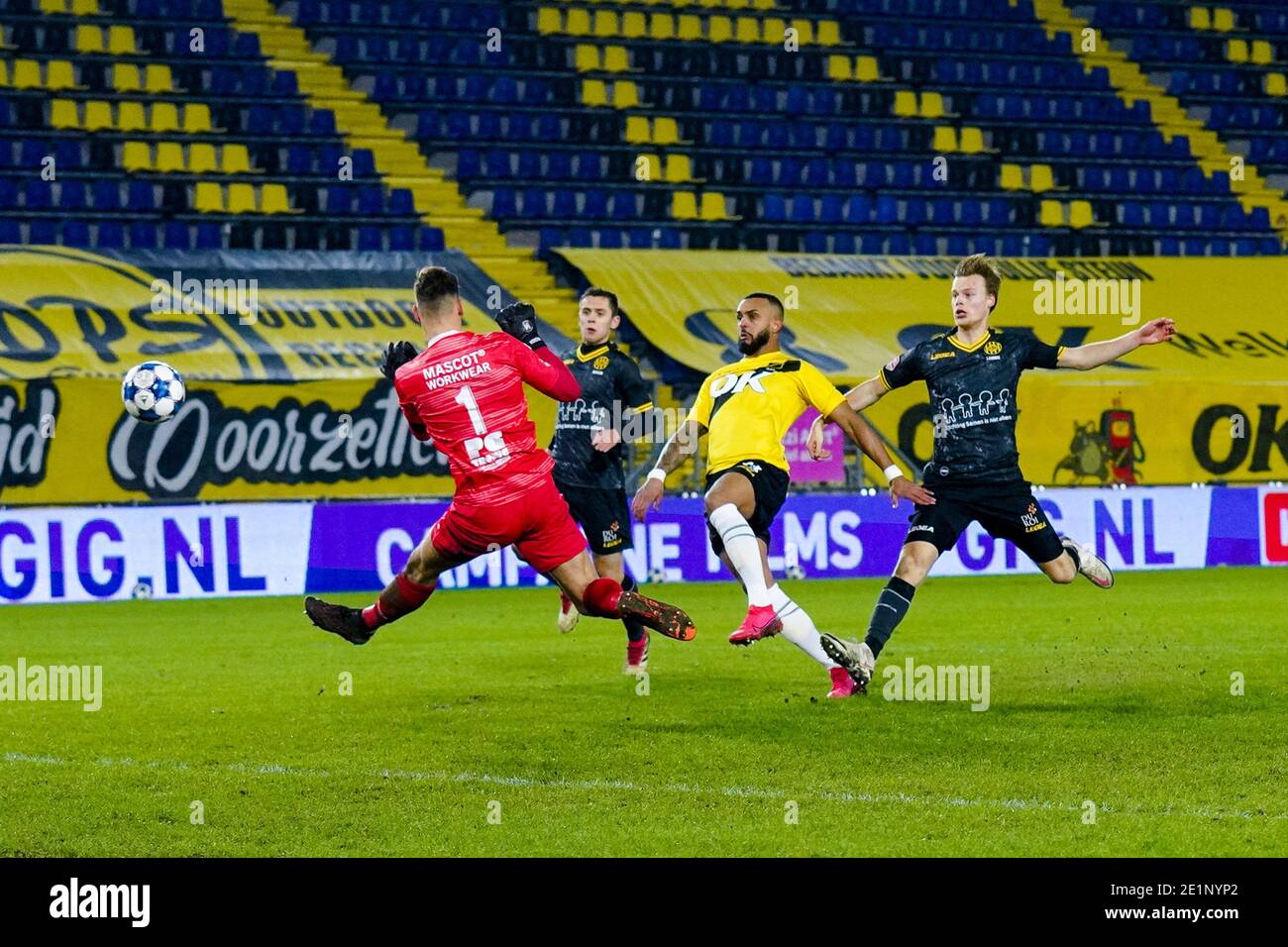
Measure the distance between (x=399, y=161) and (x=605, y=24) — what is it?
4.73 m

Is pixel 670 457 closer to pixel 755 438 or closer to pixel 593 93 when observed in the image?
pixel 755 438

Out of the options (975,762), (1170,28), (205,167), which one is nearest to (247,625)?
(975,762)

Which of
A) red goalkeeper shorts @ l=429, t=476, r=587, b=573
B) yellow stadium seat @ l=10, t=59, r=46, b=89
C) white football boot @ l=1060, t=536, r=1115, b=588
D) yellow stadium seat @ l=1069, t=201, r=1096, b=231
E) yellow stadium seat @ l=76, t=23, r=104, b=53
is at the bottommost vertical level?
white football boot @ l=1060, t=536, r=1115, b=588

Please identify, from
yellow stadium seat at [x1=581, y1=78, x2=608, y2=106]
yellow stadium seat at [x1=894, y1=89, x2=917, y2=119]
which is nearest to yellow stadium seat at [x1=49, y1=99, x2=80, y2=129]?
yellow stadium seat at [x1=581, y1=78, x2=608, y2=106]

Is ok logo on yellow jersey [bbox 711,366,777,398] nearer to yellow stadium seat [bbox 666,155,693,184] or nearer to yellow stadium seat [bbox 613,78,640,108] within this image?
yellow stadium seat [bbox 666,155,693,184]

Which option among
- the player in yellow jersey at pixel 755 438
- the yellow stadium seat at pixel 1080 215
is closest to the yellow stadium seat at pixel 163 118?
the yellow stadium seat at pixel 1080 215

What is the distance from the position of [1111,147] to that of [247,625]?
→ 67.0ft

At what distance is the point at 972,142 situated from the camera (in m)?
29.9

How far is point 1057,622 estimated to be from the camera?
14.6 meters

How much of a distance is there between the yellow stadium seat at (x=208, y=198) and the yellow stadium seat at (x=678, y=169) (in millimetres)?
6881

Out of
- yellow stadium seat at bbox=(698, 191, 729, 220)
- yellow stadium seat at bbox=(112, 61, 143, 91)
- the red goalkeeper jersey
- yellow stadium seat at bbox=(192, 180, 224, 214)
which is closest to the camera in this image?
the red goalkeeper jersey

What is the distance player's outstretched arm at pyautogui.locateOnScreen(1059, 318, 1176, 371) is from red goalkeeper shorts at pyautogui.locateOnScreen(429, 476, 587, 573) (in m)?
2.85

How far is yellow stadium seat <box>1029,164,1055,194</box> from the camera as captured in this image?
29.6 metres

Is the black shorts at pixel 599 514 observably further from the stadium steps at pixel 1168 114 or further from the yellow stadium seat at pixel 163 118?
the stadium steps at pixel 1168 114
